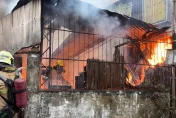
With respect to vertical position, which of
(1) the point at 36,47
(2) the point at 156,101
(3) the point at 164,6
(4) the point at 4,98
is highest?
(3) the point at 164,6

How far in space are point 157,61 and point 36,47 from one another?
19.4ft

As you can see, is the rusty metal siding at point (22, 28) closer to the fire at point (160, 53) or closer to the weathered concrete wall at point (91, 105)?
the weathered concrete wall at point (91, 105)

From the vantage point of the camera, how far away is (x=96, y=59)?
33.2 ft

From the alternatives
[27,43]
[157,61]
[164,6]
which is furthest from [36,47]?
[164,6]

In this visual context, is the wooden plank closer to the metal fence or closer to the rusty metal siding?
the metal fence

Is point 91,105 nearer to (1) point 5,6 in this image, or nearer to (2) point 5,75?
(2) point 5,75

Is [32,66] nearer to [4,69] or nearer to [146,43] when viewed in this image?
[4,69]

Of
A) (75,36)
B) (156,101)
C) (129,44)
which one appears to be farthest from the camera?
(129,44)

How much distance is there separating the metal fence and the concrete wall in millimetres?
385

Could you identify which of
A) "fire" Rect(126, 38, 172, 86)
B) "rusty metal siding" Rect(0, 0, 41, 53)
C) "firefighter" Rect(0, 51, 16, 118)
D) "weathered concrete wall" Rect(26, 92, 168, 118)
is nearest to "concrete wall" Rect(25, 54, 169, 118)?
"weathered concrete wall" Rect(26, 92, 168, 118)

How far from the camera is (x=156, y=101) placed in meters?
10.4

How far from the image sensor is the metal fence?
9288mm

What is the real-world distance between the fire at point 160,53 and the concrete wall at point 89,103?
210cm

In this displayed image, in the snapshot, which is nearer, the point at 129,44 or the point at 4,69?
the point at 4,69
